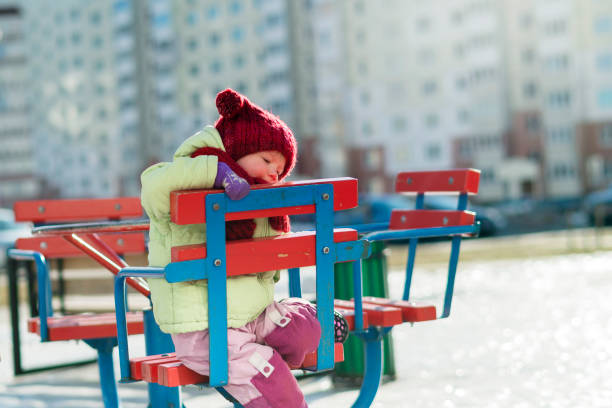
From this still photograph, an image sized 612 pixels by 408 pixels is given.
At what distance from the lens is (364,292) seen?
6691 mm

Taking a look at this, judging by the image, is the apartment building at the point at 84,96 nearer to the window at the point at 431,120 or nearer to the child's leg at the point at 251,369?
the window at the point at 431,120

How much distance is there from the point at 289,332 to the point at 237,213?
51cm

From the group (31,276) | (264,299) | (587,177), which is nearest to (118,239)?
(31,276)

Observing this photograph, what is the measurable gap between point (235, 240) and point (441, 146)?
75889 millimetres

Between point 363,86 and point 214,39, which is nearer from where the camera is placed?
point 363,86

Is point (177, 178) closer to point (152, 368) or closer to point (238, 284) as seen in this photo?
point (238, 284)

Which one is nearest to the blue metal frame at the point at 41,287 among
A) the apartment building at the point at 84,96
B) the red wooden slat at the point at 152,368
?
the red wooden slat at the point at 152,368

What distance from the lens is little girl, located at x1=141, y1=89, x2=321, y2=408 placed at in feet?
10.8

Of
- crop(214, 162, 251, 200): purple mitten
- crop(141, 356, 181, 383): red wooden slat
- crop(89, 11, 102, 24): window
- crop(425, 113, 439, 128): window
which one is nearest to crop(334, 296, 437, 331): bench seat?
crop(141, 356, 181, 383): red wooden slat

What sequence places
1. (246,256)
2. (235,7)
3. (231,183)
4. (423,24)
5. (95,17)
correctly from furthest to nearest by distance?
(95,17) < (235,7) < (423,24) < (246,256) < (231,183)

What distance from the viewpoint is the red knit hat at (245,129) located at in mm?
3477

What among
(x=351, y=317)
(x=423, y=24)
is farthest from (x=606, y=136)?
(x=351, y=317)

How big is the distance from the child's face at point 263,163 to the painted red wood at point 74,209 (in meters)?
2.58

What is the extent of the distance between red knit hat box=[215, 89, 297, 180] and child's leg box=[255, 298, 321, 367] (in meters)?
0.57
